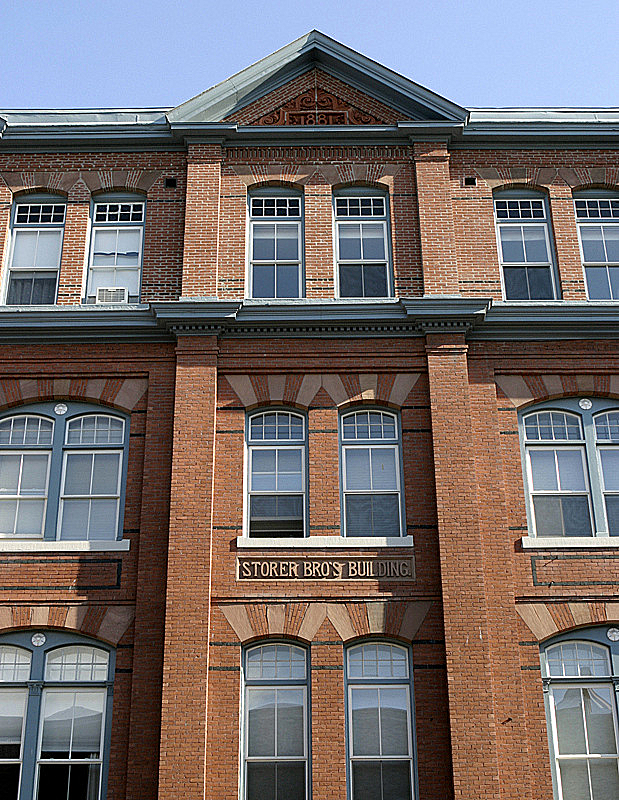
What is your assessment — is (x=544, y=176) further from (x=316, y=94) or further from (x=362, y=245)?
(x=316, y=94)

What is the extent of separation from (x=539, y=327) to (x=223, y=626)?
766cm

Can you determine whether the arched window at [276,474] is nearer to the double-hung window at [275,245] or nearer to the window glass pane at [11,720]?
the double-hung window at [275,245]

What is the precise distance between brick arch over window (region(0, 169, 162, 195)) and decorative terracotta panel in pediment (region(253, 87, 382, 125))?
2.51 meters

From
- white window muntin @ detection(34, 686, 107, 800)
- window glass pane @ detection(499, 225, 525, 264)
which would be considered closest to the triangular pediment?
window glass pane @ detection(499, 225, 525, 264)

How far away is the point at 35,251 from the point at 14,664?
7.73 metres

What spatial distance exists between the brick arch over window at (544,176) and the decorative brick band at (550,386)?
4125 mm

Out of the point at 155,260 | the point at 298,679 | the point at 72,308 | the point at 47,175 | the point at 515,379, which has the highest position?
the point at 47,175

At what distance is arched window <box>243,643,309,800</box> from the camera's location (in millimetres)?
14773

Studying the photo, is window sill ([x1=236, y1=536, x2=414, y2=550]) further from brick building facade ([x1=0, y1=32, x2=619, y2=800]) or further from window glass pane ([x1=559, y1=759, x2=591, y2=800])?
window glass pane ([x1=559, y1=759, x2=591, y2=800])

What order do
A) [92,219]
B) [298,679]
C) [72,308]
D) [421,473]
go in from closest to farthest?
[298,679], [421,473], [72,308], [92,219]

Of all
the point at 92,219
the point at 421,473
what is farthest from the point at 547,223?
the point at 92,219

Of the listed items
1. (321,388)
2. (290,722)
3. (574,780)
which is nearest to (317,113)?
(321,388)

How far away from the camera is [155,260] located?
60.1ft

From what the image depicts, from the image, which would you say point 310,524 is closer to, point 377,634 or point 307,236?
point 377,634
